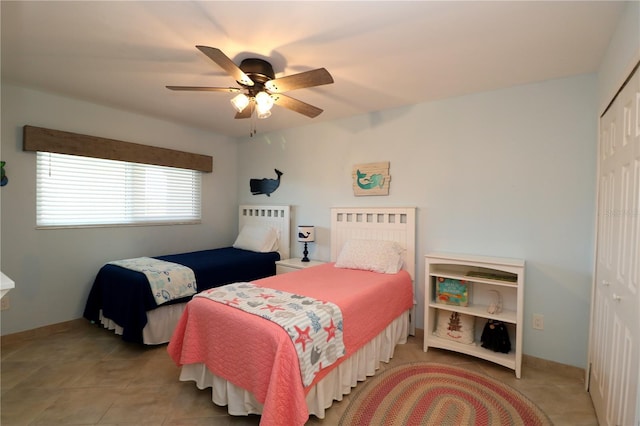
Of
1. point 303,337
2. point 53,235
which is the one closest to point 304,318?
point 303,337

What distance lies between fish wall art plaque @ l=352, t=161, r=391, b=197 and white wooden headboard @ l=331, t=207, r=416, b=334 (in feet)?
0.63

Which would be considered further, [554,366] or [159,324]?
[159,324]

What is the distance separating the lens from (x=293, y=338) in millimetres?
1556

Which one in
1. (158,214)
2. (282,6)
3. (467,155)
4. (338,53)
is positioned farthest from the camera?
(158,214)

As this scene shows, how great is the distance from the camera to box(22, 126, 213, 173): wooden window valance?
2748 mm

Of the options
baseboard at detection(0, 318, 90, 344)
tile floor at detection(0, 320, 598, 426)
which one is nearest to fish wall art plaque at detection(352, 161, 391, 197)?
tile floor at detection(0, 320, 598, 426)

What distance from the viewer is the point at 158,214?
3715 millimetres

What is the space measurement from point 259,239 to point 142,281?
1535 millimetres

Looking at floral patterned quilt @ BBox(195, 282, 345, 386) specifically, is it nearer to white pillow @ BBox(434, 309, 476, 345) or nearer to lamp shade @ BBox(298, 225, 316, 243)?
white pillow @ BBox(434, 309, 476, 345)

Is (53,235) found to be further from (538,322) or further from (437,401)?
(538,322)

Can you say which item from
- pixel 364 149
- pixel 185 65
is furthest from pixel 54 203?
pixel 364 149

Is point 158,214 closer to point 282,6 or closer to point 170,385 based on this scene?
point 170,385

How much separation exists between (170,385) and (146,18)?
237 cm

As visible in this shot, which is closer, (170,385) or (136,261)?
(170,385)
